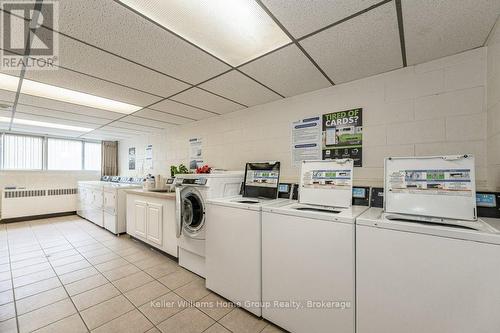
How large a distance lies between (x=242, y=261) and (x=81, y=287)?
72.6 inches

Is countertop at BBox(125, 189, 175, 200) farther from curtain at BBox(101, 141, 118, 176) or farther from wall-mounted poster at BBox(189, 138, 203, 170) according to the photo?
curtain at BBox(101, 141, 118, 176)

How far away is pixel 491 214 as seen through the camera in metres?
1.42

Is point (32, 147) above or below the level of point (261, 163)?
above

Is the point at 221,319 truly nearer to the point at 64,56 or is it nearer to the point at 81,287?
the point at 81,287

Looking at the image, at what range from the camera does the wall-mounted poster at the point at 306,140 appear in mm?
2379

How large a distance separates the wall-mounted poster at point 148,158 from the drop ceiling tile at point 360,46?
4.30 metres

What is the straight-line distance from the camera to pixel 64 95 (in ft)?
8.92

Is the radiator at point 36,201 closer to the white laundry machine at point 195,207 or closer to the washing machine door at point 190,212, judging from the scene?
the white laundry machine at point 195,207

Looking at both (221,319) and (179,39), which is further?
(221,319)

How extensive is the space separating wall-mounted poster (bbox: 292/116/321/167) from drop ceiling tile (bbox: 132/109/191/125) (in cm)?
219

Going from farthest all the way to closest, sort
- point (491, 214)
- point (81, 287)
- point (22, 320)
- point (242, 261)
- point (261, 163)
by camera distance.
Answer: point (261, 163) < point (81, 287) < point (242, 261) < point (22, 320) < point (491, 214)

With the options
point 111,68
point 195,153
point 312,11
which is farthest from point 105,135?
point 312,11

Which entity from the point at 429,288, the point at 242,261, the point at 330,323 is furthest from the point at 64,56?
the point at 429,288

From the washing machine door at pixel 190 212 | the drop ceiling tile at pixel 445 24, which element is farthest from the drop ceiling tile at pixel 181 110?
the drop ceiling tile at pixel 445 24
